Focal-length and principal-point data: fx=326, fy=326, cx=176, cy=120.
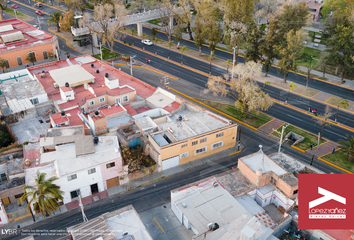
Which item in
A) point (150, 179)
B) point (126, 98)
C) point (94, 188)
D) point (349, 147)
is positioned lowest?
point (150, 179)

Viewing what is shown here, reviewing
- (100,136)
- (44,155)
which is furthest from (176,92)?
(44,155)

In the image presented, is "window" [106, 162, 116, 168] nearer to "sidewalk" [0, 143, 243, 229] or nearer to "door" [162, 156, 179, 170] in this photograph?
"sidewalk" [0, 143, 243, 229]

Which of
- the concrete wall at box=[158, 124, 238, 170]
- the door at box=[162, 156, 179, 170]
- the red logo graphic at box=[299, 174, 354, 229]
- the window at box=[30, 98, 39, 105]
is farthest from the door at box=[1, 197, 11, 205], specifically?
the red logo graphic at box=[299, 174, 354, 229]

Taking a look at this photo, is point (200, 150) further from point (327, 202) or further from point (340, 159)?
point (340, 159)

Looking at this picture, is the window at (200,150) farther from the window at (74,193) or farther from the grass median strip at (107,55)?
the grass median strip at (107,55)

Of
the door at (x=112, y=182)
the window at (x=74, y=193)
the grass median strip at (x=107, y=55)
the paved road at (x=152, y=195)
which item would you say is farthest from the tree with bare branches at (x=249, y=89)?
the grass median strip at (x=107, y=55)

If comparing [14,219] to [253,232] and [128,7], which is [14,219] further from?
[128,7]

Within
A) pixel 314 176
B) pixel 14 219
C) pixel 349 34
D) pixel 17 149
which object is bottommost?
pixel 14 219

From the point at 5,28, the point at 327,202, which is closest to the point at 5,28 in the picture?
the point at 5,28
